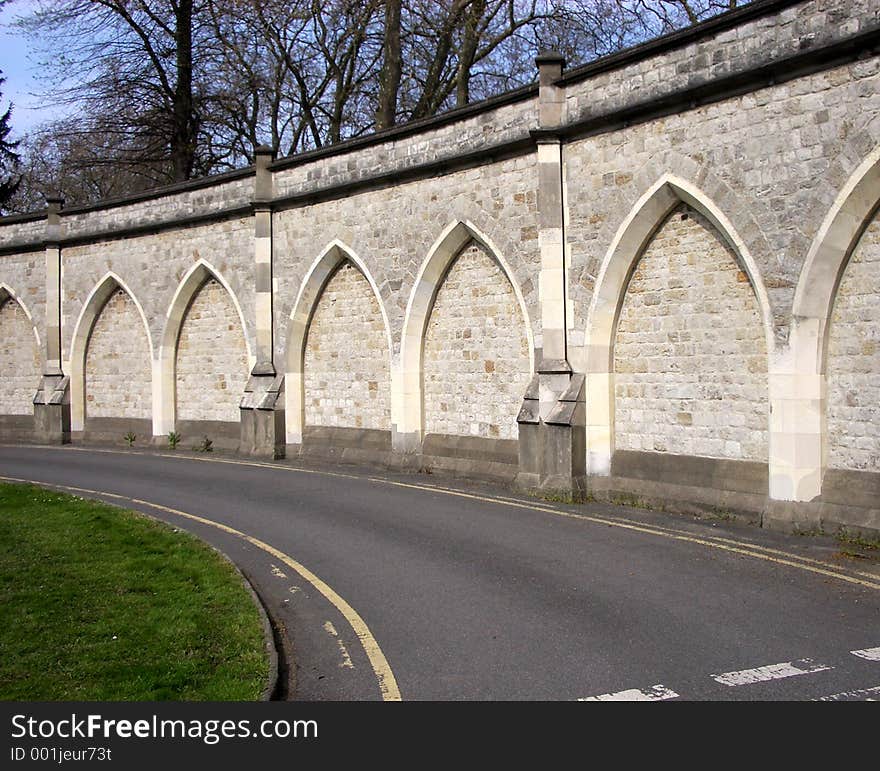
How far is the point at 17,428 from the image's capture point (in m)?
25.7

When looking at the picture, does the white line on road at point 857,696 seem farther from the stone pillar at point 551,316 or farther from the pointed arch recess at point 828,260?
the stone pillar at point 551,316

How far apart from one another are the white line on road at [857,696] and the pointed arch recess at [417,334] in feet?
37.7

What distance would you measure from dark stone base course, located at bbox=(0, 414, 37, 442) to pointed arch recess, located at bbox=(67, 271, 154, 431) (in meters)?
1.42

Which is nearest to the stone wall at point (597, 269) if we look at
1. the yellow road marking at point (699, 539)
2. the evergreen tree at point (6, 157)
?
the yellow road marking at point (699, 539)

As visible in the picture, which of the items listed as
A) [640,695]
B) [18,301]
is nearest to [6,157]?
[18,301]

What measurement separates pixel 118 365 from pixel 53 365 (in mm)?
1984

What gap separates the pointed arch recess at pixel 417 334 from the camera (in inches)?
650

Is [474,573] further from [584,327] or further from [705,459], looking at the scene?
[584,327]

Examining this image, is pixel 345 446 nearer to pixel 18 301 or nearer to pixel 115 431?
pixel 115 431

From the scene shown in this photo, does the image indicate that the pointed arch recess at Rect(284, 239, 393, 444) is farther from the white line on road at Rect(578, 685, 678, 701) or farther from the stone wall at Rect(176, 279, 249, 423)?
the white line on road at Rect(578, 685, 678, 701)

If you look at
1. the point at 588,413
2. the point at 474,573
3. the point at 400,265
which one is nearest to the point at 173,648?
the point at 474,573

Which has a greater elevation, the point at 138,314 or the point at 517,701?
the point at 138,314

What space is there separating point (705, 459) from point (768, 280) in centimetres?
253

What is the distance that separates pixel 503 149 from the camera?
15.1 meters
